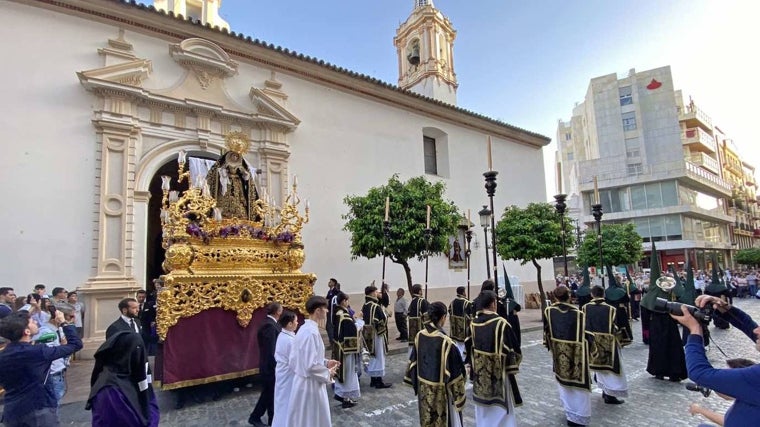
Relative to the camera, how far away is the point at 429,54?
2491cm

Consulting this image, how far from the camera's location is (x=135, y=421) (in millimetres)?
3670

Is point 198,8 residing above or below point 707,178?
above

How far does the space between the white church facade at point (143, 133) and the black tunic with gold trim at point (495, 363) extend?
8.71 m

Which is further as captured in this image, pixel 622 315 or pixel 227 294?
pixel 622 315

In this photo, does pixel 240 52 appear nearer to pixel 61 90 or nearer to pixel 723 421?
pixel 61 90

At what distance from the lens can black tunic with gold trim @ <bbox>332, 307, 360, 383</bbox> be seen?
6695 millimetres

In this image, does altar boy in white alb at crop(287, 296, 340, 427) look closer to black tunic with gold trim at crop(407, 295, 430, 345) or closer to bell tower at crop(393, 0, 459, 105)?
black tunic with gold trim at crop(407, 295, 430, 345)

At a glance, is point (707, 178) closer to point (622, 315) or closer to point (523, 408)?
point (622, 315)

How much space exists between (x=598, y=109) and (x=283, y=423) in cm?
4832

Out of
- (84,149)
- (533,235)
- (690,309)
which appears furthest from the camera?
(533,235)

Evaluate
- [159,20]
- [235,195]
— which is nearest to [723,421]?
[235,195]

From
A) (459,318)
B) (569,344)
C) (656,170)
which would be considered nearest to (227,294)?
(459,318)

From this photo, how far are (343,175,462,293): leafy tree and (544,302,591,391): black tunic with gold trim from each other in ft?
19.4

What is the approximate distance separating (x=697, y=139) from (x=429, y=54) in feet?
119
